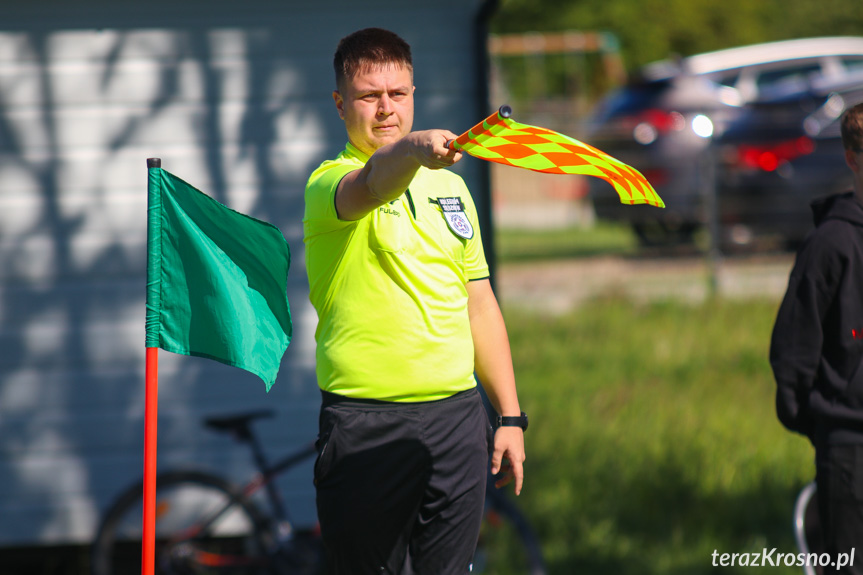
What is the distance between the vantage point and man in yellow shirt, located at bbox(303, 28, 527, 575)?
2.49 metres

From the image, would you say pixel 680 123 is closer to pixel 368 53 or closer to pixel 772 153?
pixel 772 153

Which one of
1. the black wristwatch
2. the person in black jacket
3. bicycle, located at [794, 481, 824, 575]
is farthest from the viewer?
bicycle, located at [794, 481, 824, 575]

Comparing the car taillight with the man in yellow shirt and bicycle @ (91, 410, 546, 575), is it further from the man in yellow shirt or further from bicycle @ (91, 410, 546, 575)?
the man in yellow shirt

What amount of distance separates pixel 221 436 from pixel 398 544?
272cm

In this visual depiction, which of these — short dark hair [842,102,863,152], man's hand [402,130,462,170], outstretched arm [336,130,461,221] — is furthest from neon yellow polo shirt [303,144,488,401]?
short dark hair [842,102,863,152]

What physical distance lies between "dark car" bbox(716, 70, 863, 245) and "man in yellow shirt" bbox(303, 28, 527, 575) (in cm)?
860

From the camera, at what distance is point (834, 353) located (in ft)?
10.3

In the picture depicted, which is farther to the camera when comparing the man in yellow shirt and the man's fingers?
the man's fingers

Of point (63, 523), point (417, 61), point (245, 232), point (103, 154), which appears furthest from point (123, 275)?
point (245, 232)

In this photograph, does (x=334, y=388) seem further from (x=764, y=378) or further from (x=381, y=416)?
(x=764, y=378)

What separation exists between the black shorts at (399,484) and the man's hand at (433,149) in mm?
736

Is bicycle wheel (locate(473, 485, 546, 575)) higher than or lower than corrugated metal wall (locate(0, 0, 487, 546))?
lower

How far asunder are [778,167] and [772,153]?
0.56ft

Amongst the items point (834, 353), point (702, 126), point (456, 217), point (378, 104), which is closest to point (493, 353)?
point (456, 217)
